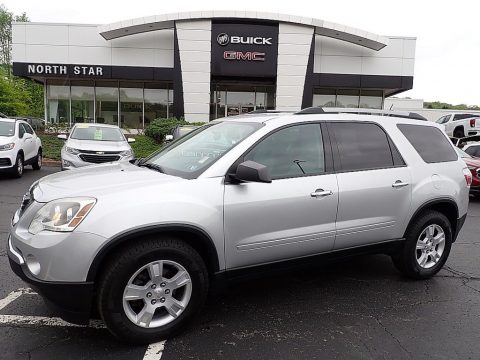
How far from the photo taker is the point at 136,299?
3086 mm

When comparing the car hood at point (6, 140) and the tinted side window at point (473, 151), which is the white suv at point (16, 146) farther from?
the tinted side window at point (473, 151)

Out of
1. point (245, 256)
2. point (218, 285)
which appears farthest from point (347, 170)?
point (218, 285)

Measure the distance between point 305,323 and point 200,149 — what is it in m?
1.78

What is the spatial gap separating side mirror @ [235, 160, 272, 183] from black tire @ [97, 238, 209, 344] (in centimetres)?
68

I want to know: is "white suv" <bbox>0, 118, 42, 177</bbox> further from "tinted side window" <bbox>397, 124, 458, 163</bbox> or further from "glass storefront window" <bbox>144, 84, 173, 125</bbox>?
"glass storefront window" <bbox>144, 84, 173, 125</bbox>

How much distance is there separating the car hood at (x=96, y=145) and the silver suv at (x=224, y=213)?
710cm

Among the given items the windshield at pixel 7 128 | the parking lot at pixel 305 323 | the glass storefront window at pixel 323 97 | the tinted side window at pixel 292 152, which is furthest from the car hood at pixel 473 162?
the glass storefront window at pixel 323 97

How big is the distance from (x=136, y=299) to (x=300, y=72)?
2053 centimetres

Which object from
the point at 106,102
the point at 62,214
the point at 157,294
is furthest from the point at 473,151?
the point at 106,102

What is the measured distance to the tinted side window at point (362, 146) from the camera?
405cm

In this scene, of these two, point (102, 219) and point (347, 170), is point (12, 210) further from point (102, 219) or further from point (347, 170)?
point (347, 170)

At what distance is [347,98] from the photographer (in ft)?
82.5

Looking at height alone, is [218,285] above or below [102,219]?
below

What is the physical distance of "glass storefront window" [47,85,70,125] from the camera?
2441 cm
